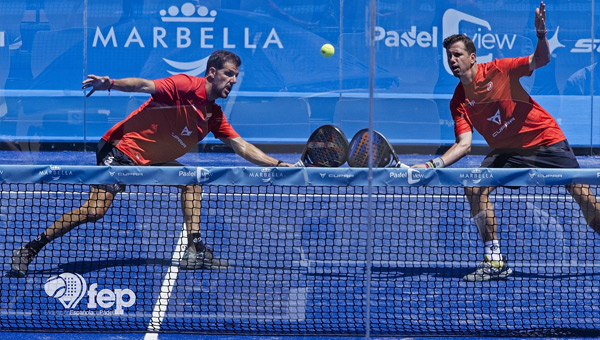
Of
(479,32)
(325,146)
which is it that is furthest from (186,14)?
(325,146)

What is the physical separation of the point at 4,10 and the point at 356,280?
17.4 feet

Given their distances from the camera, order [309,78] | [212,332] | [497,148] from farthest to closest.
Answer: [309,78]
[497,148]
[212,332]

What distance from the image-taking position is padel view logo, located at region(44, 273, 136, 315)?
3.80 meters

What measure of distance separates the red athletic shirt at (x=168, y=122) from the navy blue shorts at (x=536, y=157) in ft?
5.49

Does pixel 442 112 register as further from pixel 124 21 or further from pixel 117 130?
pixel 117 130

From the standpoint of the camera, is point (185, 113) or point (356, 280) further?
point (185, 113)

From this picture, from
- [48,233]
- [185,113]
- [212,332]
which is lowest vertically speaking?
[212,332]

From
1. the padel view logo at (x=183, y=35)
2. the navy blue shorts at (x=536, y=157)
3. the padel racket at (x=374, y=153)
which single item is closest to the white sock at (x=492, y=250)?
the navy blue shorts at (x=536, y=157)

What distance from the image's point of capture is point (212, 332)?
3500 millimetres

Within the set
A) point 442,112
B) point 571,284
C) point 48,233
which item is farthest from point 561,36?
point 48,233

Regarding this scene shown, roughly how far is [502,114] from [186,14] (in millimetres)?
4477

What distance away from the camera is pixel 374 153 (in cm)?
425

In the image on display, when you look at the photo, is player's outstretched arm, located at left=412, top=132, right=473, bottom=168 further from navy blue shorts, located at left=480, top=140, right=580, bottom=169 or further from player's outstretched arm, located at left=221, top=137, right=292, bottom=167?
player's outstretched arm, located at left=221, top=137, right=292, bottom=167

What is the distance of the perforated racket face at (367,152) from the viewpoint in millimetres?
4176
